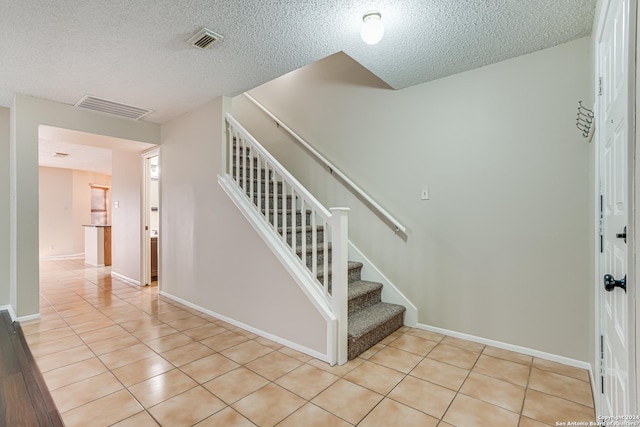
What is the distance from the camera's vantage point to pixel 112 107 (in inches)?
136

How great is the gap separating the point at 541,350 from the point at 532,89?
1.96 m

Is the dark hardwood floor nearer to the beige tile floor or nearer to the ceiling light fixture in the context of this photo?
the beige tile floor

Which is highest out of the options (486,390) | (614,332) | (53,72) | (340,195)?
(53,72)

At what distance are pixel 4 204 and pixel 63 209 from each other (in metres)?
5.28

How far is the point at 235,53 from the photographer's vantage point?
2.41 meters

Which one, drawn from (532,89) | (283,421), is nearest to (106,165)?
(283,421)

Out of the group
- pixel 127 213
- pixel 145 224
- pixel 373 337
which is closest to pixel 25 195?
pixel 145 224

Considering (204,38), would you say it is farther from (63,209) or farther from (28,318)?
(63,209)

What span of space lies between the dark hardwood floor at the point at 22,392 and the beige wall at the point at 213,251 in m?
1.45

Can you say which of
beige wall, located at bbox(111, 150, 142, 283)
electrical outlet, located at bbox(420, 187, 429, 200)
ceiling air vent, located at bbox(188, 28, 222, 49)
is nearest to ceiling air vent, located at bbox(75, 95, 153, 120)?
beige wall, located at bbox(111, 150, 142, 283)

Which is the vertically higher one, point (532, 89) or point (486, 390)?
point (532, 89)

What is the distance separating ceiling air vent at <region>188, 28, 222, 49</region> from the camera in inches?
82.8

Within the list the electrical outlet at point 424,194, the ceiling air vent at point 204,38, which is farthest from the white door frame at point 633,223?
the ceiling air vent at point 204,38

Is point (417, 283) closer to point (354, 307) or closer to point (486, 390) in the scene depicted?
point (354, 307)
